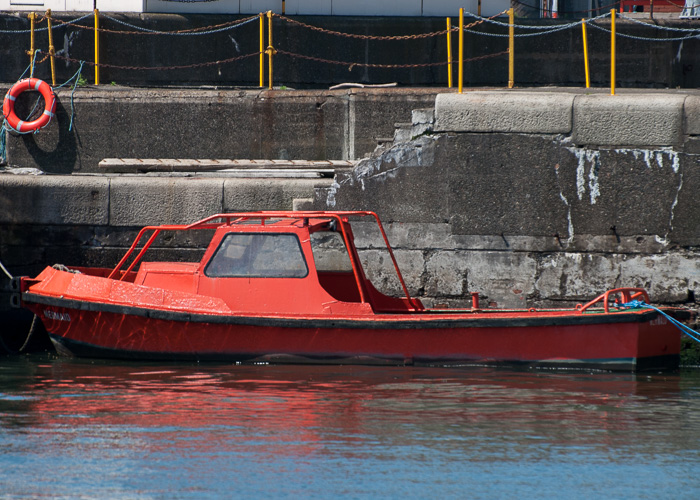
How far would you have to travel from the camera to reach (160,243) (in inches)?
374

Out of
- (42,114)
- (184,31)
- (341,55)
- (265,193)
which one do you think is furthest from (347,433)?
(184,31)

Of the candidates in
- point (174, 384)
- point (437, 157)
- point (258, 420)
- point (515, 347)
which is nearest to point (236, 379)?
point (174, 384)

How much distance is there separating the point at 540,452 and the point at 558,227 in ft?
11.7

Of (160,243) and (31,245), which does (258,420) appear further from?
(31,245)

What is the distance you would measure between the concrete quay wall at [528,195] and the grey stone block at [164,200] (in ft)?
0.06

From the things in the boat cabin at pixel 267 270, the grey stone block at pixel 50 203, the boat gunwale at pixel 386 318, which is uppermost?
the grey stone block at pixel 50 203

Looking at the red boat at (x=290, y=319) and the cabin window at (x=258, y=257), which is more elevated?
the cabin window at (x=258, y=257)

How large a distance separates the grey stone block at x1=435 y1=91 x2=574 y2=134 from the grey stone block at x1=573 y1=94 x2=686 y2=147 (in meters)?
0.14

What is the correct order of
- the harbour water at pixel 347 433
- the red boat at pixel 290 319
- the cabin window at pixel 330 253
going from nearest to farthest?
the harbour water at pixel 347 433 → the red boat at pixel 290 319 → the cabin window at pixel 330 253

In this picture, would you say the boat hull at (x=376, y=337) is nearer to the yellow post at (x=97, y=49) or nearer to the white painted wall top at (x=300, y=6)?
the yellow post at (x=97, y=49)

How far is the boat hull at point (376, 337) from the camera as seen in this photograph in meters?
7.75

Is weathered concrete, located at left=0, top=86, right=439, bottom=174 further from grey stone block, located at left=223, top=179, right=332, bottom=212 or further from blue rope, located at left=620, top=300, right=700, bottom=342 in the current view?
blue rope, located at left=620, top=300, right=700, bottom=342

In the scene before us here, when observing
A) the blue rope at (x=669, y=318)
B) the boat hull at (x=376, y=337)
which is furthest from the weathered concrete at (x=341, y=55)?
the blue rope at (x=669, y=318)

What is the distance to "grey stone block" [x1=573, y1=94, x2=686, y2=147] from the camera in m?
8.44
